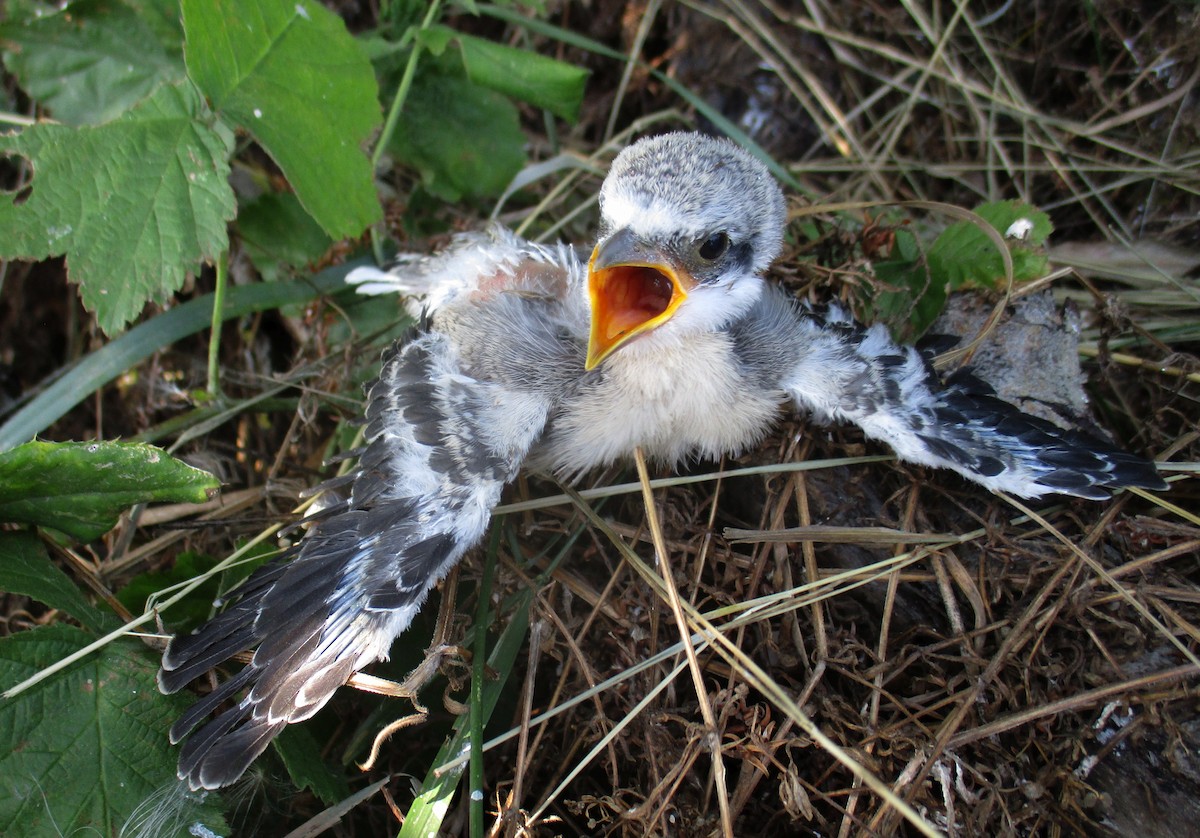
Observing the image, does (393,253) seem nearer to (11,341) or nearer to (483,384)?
(483,384)

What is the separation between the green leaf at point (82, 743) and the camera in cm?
119

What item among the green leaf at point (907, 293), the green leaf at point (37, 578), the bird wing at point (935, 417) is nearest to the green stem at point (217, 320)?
the green leaf at point (37, 578)

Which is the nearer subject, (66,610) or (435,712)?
(66,610)

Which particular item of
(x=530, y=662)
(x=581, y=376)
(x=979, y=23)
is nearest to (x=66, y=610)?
(x=530, y=662)

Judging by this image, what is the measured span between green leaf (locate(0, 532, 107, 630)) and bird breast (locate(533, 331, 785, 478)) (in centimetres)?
83

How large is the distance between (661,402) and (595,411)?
0.12 meters

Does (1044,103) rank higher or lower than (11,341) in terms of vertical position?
higher

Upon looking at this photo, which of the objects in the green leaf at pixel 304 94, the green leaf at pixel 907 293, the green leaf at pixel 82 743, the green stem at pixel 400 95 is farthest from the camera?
the green stem at pixel 400 95

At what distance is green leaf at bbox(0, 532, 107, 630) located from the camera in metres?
1.30

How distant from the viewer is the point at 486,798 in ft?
4.67

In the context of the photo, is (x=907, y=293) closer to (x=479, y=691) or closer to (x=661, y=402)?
(x=661, y=402)

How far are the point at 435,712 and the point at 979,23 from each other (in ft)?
7.13

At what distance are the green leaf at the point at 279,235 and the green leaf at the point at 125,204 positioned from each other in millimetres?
424

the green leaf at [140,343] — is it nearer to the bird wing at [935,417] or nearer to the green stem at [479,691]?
the green stem at [479,691]
